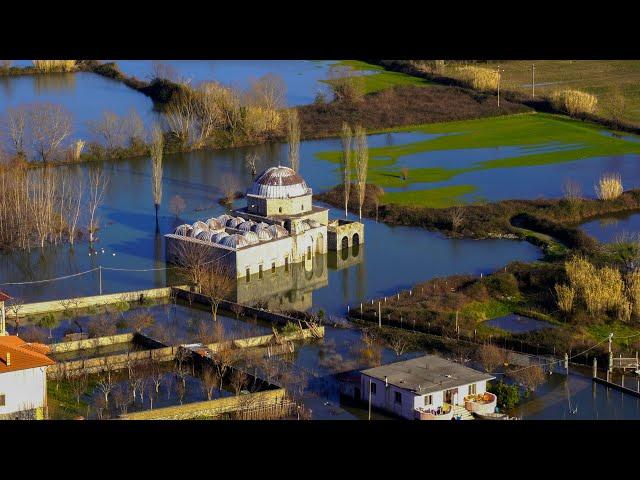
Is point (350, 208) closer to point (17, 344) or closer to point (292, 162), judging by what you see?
point (292, 162)

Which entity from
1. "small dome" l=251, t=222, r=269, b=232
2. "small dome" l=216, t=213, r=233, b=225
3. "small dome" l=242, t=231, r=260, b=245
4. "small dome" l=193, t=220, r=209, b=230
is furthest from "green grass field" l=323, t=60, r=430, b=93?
"small dome" l=242, t=231, r=260, b=245

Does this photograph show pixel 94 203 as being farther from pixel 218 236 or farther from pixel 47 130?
pixel 47 130

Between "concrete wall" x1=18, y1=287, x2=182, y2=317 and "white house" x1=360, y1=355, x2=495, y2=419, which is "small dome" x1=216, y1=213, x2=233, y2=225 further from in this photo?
"white house" x1=360, y1=355, x2=495, y2=419

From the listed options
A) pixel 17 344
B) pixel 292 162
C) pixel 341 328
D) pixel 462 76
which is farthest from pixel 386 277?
pixel 462 76

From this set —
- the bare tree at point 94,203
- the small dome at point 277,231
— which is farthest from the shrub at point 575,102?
the small dome at point 277,231

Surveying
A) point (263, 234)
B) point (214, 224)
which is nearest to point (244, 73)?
point (214, 224)

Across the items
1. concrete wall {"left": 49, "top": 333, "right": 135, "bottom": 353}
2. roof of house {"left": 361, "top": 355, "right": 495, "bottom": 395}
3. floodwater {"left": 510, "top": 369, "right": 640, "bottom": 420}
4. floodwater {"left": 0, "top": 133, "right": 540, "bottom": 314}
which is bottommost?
floodwater {"left": 0, "top": 133, "right": 540, "bottom": 314}
